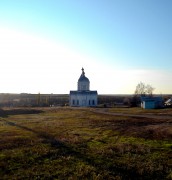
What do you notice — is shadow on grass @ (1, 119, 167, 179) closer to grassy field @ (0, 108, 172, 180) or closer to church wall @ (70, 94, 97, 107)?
grassy field @ (0, 108, 172, 180)

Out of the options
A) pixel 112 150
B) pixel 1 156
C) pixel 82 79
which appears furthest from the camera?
pixel 82 79

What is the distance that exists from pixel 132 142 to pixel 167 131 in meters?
5.91

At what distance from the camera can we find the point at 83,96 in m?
84.0

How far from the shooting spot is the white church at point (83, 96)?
84.0 metres

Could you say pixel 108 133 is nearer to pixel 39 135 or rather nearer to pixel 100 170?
pixel 39 135

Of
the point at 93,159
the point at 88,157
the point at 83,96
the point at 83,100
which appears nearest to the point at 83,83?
the point at 83,96

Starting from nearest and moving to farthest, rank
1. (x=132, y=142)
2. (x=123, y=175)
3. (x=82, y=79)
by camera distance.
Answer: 1. (x=123, y=175)
2. (x=132, y=142)
3. (x=82, y=79)

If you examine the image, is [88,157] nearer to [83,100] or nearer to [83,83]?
[83,100]

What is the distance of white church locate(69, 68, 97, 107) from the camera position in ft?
276

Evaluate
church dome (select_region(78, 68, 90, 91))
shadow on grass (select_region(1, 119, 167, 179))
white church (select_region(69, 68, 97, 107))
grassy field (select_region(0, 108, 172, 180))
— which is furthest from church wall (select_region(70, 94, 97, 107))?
shadow on grass (select_region(1, 119, 167, 179))

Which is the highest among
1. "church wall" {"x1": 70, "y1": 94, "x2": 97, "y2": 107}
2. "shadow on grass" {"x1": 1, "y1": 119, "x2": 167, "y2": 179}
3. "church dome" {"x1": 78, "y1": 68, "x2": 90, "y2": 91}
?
"church dome" {"x1": 78, "y1": 68, "x2": 90, "y2": 91}

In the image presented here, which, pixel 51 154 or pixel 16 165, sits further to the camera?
pixel 51 154

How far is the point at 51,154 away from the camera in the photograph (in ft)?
61.0

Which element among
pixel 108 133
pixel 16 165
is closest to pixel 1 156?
pixel 16 165
